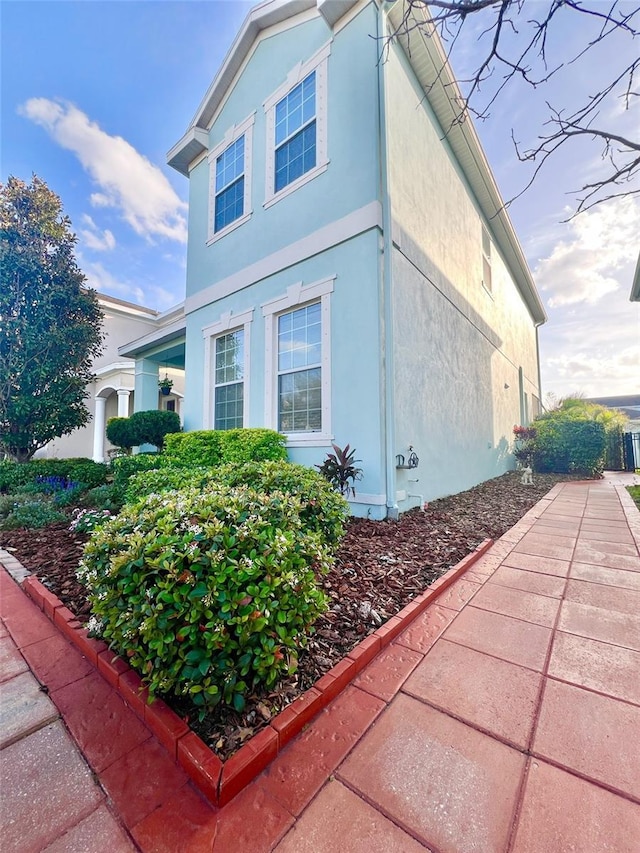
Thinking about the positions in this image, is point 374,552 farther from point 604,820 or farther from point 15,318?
point 15,318

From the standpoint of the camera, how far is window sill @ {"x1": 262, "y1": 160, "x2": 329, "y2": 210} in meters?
5.23

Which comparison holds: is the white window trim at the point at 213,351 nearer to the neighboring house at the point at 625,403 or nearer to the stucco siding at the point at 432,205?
the stucco siding at the point at 432,205

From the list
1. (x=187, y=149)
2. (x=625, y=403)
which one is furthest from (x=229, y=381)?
(x=625, y=403)

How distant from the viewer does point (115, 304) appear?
1477 centimetres

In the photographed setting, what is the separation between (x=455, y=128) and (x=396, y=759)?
30.5 feet

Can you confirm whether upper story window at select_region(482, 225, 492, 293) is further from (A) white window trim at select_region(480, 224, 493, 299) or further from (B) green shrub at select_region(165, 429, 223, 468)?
(B) green shrub at select_region(165, 429, 223, 468)

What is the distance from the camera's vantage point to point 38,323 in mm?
7203

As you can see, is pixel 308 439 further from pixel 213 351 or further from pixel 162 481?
pixel 213 351

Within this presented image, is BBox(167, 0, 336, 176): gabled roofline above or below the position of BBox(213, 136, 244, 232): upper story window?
above

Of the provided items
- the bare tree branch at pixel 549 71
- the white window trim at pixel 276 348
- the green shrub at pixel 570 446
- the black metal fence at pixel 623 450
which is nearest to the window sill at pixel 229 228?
the white window trim at pixel 276 348

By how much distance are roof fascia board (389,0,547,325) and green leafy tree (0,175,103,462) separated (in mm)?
7271

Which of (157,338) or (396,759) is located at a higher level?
(157,338)

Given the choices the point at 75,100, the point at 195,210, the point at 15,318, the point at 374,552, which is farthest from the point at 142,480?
the point at 75,100

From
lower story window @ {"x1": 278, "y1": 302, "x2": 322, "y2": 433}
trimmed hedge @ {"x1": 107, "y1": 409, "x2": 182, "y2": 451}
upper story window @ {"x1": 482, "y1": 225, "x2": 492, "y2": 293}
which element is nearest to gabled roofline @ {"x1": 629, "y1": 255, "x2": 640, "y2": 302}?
upper story window @ {"x1": 482, "y1": 225, "x2": 492, "y2": 293}
